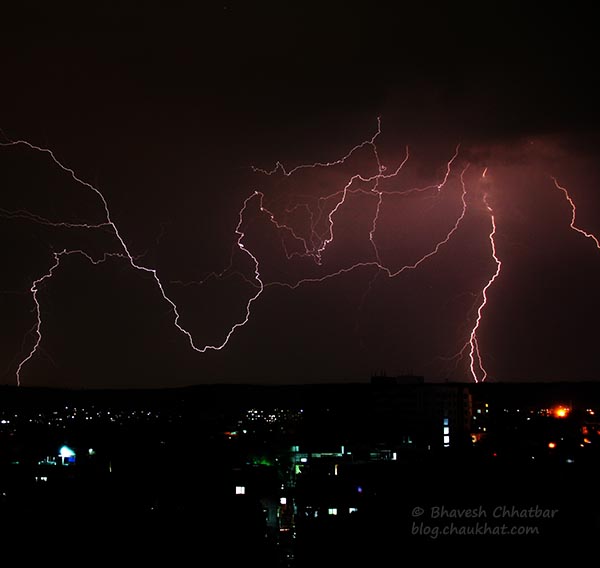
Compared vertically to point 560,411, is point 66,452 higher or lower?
lower

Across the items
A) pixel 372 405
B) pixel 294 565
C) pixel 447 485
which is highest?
pixel 372 405

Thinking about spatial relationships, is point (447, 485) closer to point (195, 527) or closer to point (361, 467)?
point (195, 527)

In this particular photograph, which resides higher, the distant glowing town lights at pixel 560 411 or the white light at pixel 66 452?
the distant glowing town lights at pixel 560 411

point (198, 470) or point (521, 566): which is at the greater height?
point (198, 470)

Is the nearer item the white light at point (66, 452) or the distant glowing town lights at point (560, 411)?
the white light at point (66, 452)

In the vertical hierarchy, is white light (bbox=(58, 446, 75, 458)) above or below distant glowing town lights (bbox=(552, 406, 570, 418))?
below

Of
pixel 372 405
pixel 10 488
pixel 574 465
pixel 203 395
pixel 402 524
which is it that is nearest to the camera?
pixel 402 524

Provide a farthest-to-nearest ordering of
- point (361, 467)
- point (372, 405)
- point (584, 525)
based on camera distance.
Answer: point (372, 405), point (361, 467), point (584, 525)

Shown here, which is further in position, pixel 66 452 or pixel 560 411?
pixel 560 411

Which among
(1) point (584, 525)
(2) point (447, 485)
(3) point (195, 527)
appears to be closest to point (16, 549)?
(3) point (195, 527)

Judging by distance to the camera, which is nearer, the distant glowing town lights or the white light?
the white light

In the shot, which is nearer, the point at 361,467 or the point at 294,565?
the point at 294,565
